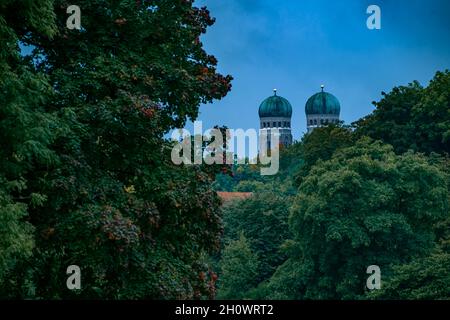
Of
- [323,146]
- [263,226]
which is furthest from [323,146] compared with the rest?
[263,226]

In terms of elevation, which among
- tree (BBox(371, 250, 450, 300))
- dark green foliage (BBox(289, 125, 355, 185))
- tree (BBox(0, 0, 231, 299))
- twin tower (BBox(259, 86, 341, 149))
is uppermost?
twin tower (BBox(259, 86, 341, 149))

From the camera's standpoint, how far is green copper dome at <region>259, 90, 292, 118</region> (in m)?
190

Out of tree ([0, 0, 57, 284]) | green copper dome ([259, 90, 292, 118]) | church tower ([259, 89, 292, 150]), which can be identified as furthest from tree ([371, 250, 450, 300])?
green copper dome ([259, 90, 292, 118])

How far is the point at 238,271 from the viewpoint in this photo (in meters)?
68.8

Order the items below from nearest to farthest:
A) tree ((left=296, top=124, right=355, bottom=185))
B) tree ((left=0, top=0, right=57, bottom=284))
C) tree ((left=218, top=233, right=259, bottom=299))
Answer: tree ((left=0, top=0, right=57, bottom=284)) < tree ((left=218, top=233, right=259, bottom=299)) < tree ((left=296, top=124, right=355, bottom=185))

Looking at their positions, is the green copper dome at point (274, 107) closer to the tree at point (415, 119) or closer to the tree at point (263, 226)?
the tree at point (263, 226)

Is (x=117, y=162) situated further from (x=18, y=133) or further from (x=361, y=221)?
(x=361, y=221)

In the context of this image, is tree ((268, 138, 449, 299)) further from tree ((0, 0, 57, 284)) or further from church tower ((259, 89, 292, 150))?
church tower ((259, 89, 292, 150))

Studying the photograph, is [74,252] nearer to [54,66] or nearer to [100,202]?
[100,202]

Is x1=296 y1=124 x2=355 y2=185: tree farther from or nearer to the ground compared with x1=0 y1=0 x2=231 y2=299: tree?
farther from the ground

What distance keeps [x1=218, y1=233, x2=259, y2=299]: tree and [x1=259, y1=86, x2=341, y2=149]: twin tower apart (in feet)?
365

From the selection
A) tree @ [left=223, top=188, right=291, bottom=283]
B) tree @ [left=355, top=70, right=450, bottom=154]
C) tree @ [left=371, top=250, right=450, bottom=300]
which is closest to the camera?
tree @ [left=371, top=250, right=450, bottom=300]

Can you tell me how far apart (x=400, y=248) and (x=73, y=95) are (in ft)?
106
